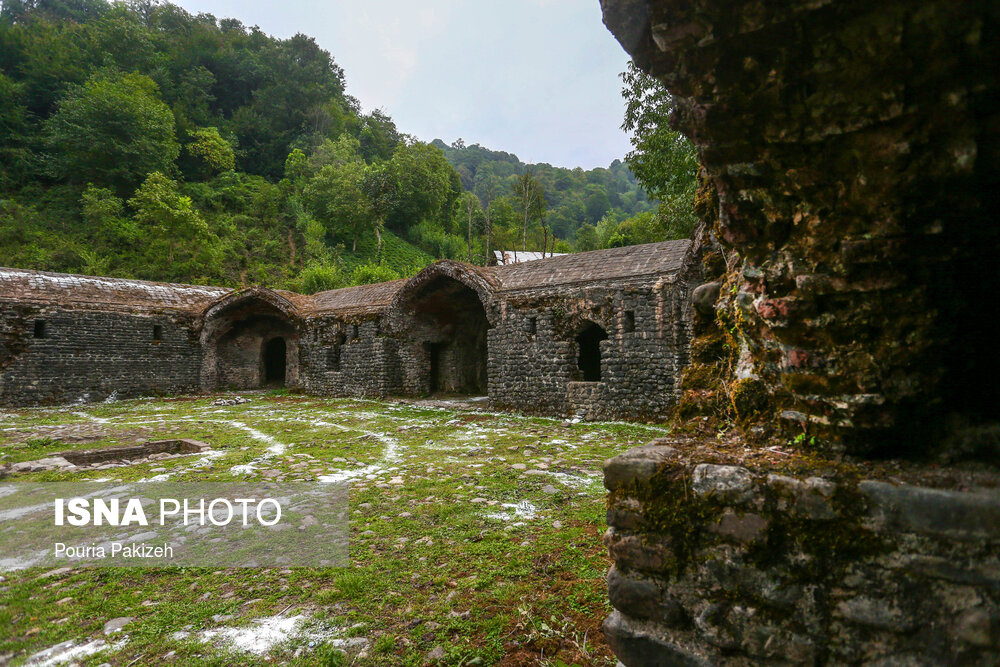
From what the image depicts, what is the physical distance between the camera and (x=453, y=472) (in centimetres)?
630

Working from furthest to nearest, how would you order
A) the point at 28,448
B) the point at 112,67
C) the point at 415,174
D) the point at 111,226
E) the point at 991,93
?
1. the point at 415,174
2. the point at 112,67
3. the point at 111,226
4. the point at 28,448
5. the point at 991,93

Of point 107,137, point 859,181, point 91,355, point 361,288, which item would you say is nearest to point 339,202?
point 107,137

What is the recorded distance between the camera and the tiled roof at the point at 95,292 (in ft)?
48.1

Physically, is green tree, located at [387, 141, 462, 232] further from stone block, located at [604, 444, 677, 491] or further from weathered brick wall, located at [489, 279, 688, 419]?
stone block, located at [604, 444, 677, 491]

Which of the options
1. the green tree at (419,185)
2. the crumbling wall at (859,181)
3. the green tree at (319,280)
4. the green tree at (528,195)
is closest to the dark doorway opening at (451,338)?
the crumbling wall at (859,181)

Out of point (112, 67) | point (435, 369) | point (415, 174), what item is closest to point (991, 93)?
point (435, 369)

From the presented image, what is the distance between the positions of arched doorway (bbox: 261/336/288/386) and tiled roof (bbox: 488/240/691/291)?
13094mm

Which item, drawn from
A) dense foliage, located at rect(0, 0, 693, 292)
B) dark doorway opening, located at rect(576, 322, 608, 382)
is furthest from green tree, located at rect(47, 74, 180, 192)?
dark doorway opening, located at rect(576, 322, 608, 382)

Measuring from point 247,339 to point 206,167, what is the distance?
84.9 feet

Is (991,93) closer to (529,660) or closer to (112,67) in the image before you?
(529,660)

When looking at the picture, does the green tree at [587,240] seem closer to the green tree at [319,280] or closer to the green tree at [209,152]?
the green tree at [319,280]

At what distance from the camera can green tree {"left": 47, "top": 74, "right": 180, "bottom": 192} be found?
94.0ft

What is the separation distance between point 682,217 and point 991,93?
1461 cm

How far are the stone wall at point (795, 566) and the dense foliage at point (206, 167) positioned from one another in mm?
15820
